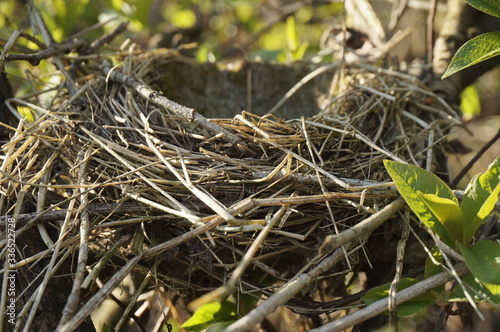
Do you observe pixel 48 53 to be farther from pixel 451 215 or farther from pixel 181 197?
pixel 451 215

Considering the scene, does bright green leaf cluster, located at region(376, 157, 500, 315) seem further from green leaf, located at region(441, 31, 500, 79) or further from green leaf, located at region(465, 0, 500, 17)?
green leaf, located at region(465, 0, 500, 17)

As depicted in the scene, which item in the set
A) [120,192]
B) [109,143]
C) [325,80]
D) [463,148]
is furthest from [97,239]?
[463,148]

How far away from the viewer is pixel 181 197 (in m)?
1.03

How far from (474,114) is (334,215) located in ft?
3.92

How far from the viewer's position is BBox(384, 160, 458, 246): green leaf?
34.8 inches

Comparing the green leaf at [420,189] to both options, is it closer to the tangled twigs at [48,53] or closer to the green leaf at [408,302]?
the green leaf at [408,302]

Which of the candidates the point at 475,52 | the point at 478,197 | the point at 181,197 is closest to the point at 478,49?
the point at 475,52

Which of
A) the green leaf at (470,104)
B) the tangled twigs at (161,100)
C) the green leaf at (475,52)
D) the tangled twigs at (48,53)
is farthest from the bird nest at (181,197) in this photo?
the green leaf at (470,104)

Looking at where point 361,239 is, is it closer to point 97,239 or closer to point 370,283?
point 370,283

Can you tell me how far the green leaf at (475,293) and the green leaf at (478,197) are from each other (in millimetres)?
75

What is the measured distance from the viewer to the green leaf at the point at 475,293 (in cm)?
80

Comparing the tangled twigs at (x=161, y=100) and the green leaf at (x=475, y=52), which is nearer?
the green leaf at (x=475, y=52)

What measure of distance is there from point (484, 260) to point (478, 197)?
12 cm

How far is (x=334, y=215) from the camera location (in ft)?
3.46
